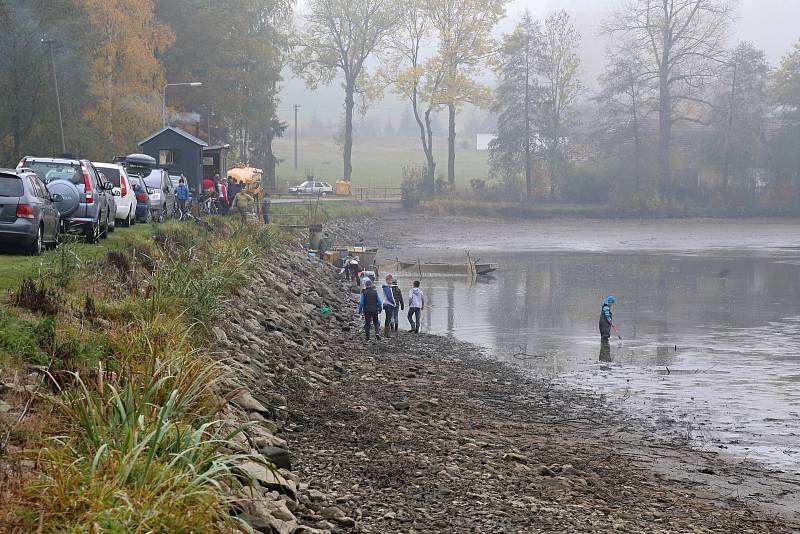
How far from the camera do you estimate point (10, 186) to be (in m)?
18.7

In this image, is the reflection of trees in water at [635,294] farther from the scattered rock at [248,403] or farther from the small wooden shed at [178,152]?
the scattered rock at [248,403]

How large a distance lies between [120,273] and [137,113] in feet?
138

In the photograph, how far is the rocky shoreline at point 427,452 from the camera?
10.5 metres

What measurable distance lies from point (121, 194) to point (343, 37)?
6115cm

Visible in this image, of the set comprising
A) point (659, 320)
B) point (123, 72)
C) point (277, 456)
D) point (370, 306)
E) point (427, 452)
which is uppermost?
point (123, 72)

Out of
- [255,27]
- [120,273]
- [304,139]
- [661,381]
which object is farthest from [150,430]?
[304,139]

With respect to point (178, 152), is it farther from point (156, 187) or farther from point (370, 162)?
point (370, 162)

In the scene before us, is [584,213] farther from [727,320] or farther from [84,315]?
[84,315]

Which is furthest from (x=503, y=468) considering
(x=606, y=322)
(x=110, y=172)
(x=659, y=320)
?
(x=659, y=320)

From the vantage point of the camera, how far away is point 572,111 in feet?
298

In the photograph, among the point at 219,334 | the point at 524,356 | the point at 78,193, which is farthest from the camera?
the point at 524,356

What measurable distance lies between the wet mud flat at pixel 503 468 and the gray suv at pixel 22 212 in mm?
5816

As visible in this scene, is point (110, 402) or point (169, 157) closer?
point (110, 402)

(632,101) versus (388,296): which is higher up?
(632,101)
